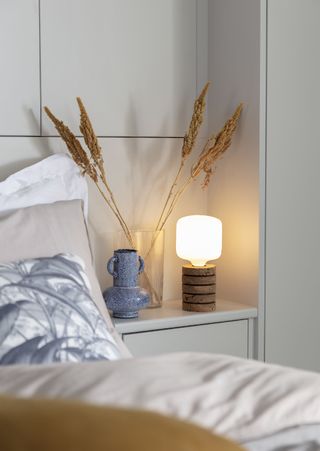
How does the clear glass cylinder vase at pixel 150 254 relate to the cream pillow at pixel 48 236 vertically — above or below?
below

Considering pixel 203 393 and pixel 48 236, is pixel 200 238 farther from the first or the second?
pixel 203 393

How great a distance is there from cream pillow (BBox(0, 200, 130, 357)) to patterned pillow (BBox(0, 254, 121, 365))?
0.21 metres

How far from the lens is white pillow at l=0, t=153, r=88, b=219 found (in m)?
2.98

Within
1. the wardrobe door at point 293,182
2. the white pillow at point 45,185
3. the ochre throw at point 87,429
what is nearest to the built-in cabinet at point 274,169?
the wardrobe door at point 293,182

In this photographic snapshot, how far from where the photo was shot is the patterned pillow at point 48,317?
2143mm

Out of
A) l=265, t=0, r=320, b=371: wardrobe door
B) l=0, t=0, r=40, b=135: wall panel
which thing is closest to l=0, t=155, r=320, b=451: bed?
l=0, t=0, r=40, b=135: wall panel

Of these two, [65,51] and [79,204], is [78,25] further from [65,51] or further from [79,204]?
[79,204]

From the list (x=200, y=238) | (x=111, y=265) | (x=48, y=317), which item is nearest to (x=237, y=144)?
(x=200, y=238)

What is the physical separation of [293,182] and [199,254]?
42cm

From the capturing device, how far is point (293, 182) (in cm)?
338

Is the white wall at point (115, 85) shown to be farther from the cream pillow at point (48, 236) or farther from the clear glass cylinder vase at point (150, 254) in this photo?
the cream pillow at point (48, 236)

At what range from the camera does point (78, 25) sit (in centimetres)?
325

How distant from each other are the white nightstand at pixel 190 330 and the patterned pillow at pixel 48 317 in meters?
0.69

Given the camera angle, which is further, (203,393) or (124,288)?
(124,288)
